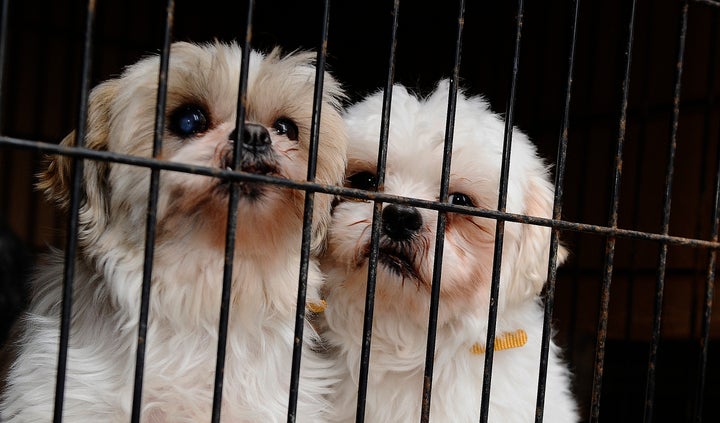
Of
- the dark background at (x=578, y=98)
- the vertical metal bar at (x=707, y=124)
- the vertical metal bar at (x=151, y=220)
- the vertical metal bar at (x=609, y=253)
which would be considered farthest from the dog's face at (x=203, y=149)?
the vertical metal bar at (x=707, y=124)

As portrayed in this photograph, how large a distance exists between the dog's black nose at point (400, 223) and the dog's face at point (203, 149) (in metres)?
0.12

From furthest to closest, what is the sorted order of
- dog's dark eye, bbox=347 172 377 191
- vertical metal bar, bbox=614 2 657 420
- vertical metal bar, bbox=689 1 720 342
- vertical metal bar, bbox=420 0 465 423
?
vertical metal bar, bbox=614 2 657 420, vertical metal bar, bbox=689 1 720 342, dog's dark eye, bbox=347 172 377 191, vertical metal bar, bbox=420 0 465 423

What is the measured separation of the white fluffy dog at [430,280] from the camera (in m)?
1.52

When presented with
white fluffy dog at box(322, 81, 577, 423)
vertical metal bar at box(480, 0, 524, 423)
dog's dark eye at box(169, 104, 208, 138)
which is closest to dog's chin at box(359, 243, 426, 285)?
white fluffy dog at box(322, 81, 577, 423)

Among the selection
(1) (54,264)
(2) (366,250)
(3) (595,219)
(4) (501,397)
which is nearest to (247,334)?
(2) (366,250)

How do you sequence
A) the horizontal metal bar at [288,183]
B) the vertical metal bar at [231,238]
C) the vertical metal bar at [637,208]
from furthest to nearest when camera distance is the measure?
the vertical metal bar at [637,208]
the vertical metal bar at [231,238]
the horizontal metal bar at [288,183]

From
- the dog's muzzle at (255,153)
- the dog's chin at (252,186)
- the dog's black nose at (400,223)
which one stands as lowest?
the dog's black nose at (400,223)

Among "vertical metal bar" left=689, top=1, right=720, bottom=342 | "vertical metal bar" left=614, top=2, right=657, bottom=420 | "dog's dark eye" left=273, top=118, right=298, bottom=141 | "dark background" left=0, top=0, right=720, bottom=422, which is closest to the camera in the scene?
"dog's dark eye" left=273, top=118, right=298, bottom=141

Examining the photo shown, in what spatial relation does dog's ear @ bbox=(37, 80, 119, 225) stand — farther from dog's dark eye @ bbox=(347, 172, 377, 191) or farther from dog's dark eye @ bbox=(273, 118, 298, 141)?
dog's dark eye @ bbox=(347, 172, 377, 191)

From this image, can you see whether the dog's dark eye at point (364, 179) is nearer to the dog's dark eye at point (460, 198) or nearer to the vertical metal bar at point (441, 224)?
the dog's dark eye at point (460, 198)

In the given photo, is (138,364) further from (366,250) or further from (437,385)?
(437,385)

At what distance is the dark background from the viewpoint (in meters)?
2.73

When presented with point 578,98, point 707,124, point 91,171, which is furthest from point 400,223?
point 578,98

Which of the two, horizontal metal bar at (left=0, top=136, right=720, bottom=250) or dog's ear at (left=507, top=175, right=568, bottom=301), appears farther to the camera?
dog's ear at (left=507, top=175, right=568, bottom=301)
